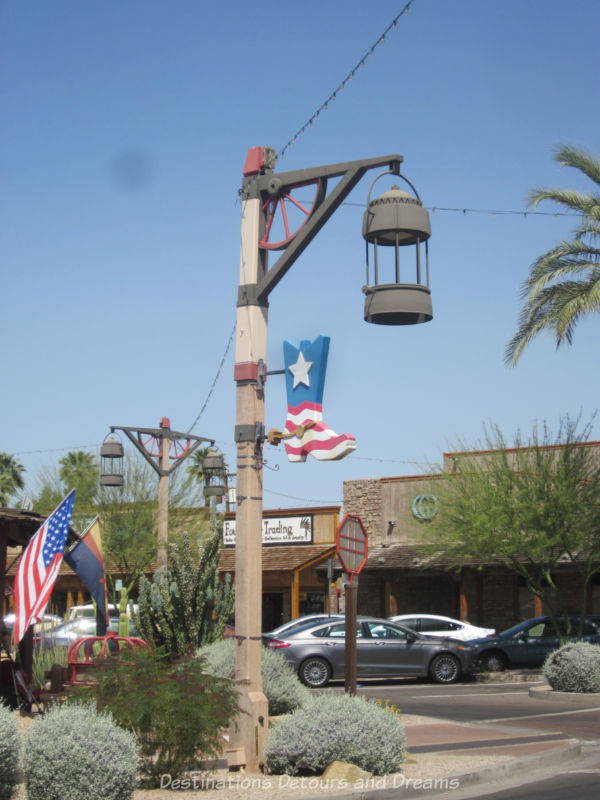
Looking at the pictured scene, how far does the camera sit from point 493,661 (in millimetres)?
27547

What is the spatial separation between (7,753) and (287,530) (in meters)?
33.7

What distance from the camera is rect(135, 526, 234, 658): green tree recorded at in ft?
53.9

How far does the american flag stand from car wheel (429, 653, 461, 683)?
1417cm

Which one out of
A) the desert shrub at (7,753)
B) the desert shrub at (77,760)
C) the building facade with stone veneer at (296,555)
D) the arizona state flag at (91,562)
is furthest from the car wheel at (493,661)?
the desert shrub at (7,753)

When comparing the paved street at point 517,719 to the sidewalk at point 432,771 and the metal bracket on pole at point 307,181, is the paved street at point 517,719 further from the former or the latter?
the metal bracket on pole at point 307,181

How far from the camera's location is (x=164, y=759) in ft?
31.8

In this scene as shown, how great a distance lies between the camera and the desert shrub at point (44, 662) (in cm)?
1609

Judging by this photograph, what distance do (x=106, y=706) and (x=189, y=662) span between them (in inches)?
35.3

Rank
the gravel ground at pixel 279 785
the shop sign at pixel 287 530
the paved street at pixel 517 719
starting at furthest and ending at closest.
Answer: the shop sign at pixel 287 530 < the paved street at pixel 517 719 < the gravel ground at pixel 279 785

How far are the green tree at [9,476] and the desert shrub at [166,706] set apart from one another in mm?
50585

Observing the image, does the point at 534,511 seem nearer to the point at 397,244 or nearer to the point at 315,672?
the point at 315,672

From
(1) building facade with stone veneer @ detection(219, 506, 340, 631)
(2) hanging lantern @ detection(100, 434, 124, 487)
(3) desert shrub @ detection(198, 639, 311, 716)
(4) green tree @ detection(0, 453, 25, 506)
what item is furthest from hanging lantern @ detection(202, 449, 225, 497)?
(4) green tree @ detection(0, 453, 25, 506)

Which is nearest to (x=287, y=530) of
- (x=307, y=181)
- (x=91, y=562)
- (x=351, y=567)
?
(x=91, y=562)

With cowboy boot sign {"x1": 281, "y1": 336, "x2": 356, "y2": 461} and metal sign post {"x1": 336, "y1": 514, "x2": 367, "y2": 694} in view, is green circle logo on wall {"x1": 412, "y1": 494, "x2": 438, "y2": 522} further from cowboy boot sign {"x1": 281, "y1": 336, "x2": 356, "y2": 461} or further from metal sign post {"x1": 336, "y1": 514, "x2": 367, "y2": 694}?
cowboy boot sign {"x1": 281, "y1": 336, "x2": 356, "y2": 461}
